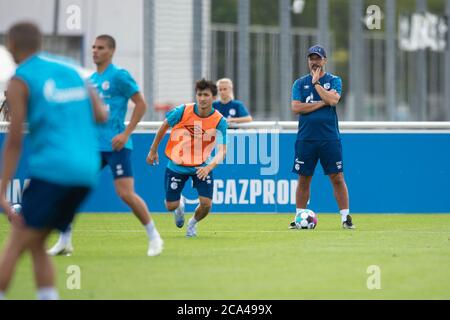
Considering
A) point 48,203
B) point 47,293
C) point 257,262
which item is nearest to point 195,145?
point 257,262

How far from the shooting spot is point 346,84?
220 ft

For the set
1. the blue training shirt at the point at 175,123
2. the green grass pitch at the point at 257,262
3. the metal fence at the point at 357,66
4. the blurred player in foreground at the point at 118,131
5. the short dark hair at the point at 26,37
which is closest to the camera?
the short dark hair at the point at 26,37

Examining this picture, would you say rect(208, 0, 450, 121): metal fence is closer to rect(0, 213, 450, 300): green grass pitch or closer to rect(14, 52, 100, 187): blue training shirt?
rect(0, 213, 450, 300): green grass pitch

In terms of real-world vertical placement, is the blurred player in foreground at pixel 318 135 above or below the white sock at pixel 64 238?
above

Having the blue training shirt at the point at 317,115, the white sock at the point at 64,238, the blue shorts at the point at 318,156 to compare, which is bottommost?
the white sock at the point at 64,238

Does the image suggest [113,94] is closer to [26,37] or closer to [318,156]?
[26,37]

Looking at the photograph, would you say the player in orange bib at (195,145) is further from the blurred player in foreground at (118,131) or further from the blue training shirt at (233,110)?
the blue training shirt at (233,110)

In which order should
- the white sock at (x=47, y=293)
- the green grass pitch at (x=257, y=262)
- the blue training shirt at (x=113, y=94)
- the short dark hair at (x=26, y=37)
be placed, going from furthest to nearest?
the blue training shirt at (x=113, y=94), the green grass pitch at (x=257, y=262), the white sock at (x=47, y=293), the short dark hair at (x=26, y=37)

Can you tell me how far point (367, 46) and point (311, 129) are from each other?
4704 cm

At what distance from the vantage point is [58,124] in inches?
309

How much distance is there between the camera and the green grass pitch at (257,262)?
374 inches

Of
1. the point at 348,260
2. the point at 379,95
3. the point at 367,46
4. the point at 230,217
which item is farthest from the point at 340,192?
the point at 379,95

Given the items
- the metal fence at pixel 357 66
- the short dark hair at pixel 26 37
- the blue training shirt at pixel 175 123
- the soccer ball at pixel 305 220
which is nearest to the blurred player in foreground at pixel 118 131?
the blue training shirt at pixel 175 123

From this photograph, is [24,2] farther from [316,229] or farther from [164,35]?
[316,229]
